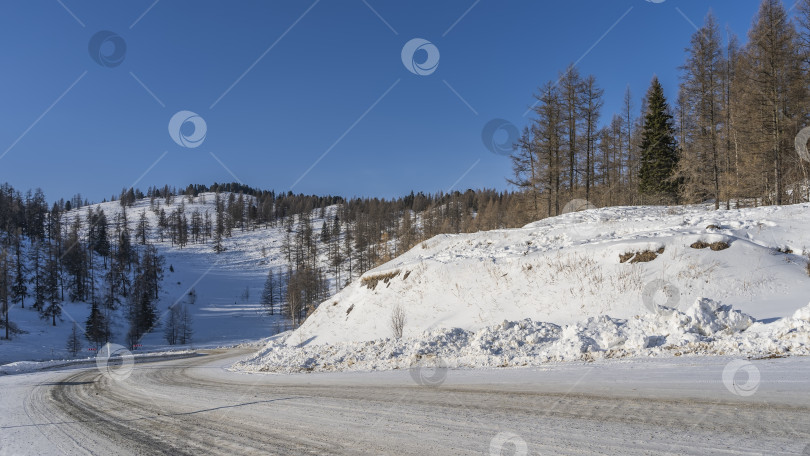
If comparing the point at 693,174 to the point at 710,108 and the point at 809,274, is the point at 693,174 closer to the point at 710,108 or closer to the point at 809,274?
the point at 710,108

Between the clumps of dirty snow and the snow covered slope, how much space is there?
1.59m

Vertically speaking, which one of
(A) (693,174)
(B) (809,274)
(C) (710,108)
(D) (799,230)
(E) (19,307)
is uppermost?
(C) (710,108)

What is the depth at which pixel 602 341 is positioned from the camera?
30.0ft

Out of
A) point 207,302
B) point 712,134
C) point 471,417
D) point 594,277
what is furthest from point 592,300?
point 207,302

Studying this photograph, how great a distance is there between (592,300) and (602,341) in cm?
441

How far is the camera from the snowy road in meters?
4.09

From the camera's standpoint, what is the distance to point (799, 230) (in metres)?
13.6

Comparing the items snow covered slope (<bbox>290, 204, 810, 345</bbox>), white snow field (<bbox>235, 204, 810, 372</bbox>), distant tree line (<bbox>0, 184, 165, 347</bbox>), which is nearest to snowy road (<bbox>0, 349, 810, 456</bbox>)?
white snow field (<bbox>235, 204, 810, 372</bbox>)

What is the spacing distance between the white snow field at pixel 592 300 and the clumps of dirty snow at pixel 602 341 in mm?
30

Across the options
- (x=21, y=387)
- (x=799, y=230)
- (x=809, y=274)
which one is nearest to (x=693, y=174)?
(x=799, y=230)

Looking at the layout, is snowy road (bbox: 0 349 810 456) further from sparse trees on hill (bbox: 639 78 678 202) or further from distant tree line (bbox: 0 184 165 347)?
distant tree line (bbox: 0 184 165 347)

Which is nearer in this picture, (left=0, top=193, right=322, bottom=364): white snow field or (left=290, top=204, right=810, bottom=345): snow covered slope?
(left=290, top=204, right=810, bottom=345): snow covered slope

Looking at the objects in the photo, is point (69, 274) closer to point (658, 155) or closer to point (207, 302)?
point (207, 302)

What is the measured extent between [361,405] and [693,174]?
1212 inches
